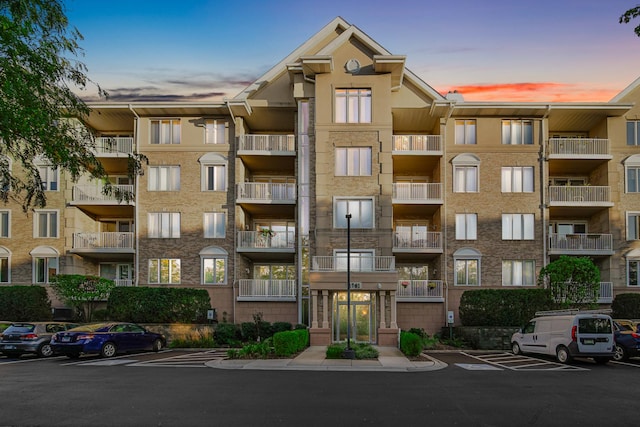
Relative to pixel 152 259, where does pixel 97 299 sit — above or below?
below

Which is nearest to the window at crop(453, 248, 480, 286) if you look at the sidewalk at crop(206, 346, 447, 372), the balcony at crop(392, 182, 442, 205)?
the balcony at crop(392, 182, 442, 205)

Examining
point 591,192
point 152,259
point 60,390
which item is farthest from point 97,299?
point 591,192

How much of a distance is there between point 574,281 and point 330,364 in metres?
15.0

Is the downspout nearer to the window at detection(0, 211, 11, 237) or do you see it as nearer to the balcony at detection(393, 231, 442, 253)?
the window at detection(0, 211, 11, 237)

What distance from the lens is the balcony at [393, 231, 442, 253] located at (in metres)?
31.1

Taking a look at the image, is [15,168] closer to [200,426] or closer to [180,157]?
[180,157]

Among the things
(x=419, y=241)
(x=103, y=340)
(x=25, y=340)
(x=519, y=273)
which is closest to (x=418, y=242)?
(x=419, y=241)

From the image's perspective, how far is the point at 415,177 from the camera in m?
34.4

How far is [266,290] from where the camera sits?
31.5 m

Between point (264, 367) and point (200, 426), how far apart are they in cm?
896

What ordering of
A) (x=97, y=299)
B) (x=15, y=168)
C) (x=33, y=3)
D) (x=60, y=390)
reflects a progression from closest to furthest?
(x=33, y=3)
(x=60, y=390)
(x=97, y=299)
(x=15, y=168)

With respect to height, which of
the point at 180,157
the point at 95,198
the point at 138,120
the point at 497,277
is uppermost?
the point at 138,120

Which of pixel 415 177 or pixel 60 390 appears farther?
pixel 415 177

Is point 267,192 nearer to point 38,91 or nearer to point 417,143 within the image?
point 417,143
